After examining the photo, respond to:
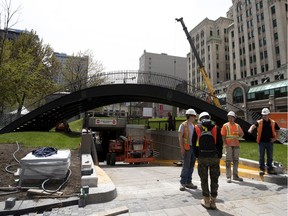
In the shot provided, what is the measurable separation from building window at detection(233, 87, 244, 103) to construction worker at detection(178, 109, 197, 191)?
160ft

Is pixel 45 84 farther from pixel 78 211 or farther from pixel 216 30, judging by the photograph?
pixel 216 30

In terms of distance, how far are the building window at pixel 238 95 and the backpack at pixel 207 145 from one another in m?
50.0

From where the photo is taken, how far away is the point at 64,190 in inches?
221

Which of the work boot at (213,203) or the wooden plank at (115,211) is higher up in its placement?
the work boot at (213,203)

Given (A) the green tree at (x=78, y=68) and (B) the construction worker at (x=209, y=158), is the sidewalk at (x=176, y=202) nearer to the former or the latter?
(B) the construction worker at (x=209, y=158)

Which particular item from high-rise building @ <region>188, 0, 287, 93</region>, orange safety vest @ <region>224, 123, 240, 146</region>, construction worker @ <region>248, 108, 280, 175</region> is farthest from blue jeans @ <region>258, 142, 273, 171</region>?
high-rise building @ <region>188, 0, 287, 93</region>

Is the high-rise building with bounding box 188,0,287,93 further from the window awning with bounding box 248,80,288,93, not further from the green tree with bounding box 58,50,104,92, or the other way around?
the green tree with bounding box 58,50,104,92

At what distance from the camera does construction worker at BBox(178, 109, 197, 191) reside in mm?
6066

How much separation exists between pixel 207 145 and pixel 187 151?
156 centimetres

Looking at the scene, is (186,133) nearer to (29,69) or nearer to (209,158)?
(209,158)

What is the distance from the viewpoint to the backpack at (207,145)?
471cm

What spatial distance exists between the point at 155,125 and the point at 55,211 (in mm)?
24462

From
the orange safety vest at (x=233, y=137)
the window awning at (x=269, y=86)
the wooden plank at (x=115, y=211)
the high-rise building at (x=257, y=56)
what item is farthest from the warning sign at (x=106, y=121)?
the window awning at (x=269, y=86)

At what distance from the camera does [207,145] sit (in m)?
4.73
